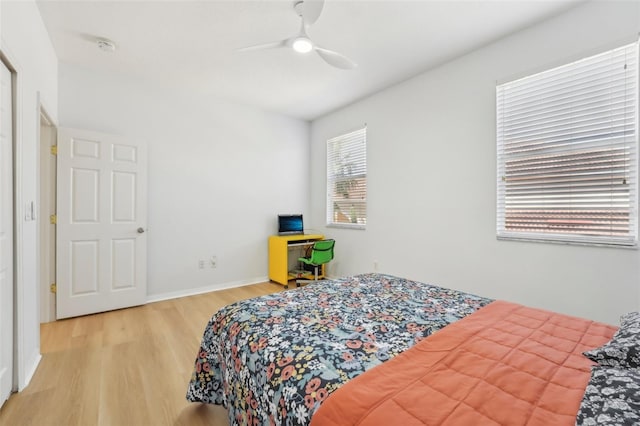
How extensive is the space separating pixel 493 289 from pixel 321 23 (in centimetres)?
283

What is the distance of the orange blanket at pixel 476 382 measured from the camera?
0.77 metres

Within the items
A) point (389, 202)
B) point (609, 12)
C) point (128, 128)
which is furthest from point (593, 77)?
point (128, 128)

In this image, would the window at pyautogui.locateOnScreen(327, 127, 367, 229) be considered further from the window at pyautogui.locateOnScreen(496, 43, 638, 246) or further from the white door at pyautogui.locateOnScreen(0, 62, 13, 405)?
the white door at pyautogui.locateOnScreen(0, 62, 13, 405)

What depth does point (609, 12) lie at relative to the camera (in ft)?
6.78

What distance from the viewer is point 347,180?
4.39 m

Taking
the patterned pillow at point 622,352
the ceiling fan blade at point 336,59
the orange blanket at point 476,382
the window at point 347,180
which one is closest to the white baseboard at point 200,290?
the window at point 347,180

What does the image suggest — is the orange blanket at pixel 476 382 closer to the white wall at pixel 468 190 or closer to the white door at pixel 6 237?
the white wall at pixel 468 190

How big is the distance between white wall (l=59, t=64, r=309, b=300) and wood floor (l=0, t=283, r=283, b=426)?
2.77ft

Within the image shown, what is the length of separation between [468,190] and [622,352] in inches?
82.2

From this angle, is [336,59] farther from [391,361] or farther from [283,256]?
[283,256]

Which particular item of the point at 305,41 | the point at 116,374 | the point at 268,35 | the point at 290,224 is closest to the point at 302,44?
the point at 305,41

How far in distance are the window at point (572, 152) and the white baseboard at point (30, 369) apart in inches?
148

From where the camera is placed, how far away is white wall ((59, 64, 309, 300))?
3.33 meters

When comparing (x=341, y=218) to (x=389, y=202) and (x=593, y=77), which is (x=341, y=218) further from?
(x=593, y=77)
